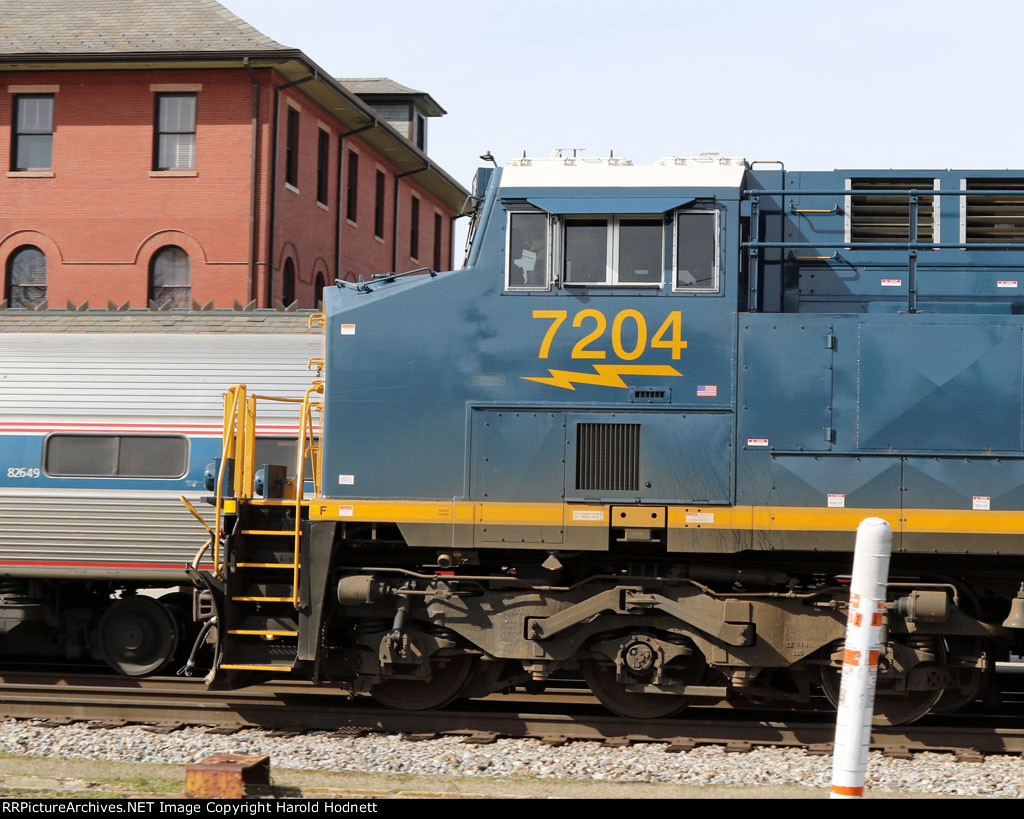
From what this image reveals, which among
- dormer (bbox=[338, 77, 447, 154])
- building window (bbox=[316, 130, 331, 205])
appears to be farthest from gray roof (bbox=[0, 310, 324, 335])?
dormer (bbox=[338, 77, 447, 154])

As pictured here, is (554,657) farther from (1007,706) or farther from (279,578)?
(1007,706)

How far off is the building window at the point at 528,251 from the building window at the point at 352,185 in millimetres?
24639

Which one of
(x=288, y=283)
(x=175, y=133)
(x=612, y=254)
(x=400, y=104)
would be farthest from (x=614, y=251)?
(x=400, y=104)

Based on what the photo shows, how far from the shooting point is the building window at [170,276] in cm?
2712

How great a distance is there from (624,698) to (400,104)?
102 ft

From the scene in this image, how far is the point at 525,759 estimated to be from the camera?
343 inches

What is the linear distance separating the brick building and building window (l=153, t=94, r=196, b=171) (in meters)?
0.03

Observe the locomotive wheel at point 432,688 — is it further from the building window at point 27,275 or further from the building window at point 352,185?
the building window at point 352,185

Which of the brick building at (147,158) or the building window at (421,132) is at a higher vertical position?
the building window at (421,132)

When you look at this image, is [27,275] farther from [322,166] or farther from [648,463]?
[648,463]

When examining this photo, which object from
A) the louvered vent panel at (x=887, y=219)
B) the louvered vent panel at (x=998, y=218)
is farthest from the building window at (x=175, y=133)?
the louvered vent panel at (x=998, y=218)

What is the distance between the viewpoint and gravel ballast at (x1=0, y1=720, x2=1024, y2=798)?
318 inches

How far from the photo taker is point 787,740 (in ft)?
30.5

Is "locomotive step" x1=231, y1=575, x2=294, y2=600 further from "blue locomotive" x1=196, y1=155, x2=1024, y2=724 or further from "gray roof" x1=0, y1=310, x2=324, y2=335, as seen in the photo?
"gray roof" x1=0, y1=310, x2=324, y2=335
